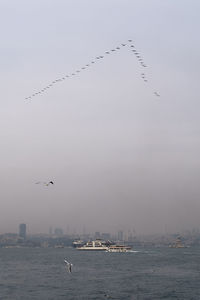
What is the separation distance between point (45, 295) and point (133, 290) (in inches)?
400

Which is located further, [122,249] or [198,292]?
[122,249]

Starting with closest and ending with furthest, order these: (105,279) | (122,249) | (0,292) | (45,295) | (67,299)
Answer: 1. (67,299)
2. (45,295)
3. (0,292)
4. (105,279)
5. (122,249)

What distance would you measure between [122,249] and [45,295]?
466 ft

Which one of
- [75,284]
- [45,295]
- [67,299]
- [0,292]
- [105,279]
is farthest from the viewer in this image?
[105,279]

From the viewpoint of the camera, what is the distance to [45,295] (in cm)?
4550

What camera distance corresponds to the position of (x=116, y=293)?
153ft

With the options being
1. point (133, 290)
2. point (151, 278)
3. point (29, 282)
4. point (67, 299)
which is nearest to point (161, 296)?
point (133, 290)

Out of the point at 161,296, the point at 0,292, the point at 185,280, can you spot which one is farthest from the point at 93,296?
the point at 185,280

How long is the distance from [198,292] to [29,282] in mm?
22472

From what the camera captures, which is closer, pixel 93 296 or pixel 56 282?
pixel 93 296

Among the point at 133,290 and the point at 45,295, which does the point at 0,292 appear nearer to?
the point at 45,295

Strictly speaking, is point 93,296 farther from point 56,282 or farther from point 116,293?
point 56,282

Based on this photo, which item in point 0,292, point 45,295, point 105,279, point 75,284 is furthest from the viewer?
point 105,279

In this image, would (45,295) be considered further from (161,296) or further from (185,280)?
(185,280)
